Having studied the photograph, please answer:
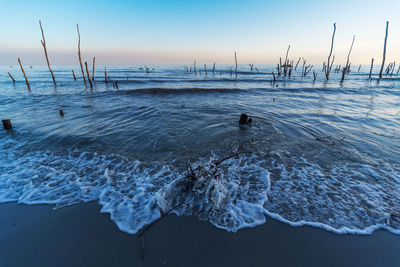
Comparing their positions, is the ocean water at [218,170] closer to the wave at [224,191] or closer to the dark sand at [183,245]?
the wave at [224,191]

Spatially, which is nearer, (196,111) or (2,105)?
(196,111)

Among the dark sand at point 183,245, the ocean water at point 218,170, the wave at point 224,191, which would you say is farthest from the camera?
the ocean water at point 218,170

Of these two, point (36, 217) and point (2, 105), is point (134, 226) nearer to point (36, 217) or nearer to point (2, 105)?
point (36, 217)

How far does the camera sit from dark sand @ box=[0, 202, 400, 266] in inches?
80.6

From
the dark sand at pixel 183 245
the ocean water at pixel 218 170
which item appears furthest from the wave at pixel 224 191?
the dark sand at pixel 183 245

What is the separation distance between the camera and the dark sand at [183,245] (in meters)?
2.05

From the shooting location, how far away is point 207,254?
6.97 ft

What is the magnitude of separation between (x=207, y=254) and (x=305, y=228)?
5.10 ft

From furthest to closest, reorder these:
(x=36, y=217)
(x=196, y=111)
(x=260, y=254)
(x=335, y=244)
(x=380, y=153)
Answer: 1. (x=196, y=111)
2. (x=380, y=153)
3. (x=36, y=217)
4. (x=335, y=244)
5. (x=260, y=254)

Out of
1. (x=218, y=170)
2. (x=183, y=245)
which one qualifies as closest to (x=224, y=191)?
(x=218, y=170)

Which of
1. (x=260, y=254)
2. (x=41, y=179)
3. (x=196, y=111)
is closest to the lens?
(x=260, y=254)

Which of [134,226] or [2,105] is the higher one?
[2,105]

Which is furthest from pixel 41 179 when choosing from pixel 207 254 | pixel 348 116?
pixel 348 116

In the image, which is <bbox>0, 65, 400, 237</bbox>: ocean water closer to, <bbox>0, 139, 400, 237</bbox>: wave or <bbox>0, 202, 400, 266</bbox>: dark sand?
<bbox>0, 139, 400, 237</bbox>: wave
